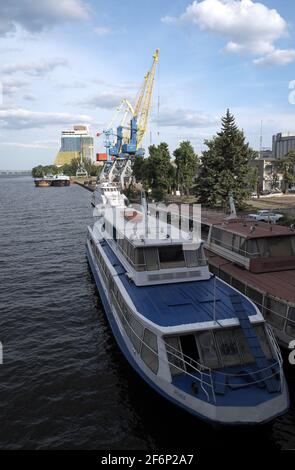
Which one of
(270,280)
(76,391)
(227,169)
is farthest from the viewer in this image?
(227,169)

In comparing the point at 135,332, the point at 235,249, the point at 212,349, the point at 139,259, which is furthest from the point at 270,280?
the point at 135,332

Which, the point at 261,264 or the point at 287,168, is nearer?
the point at 261,264

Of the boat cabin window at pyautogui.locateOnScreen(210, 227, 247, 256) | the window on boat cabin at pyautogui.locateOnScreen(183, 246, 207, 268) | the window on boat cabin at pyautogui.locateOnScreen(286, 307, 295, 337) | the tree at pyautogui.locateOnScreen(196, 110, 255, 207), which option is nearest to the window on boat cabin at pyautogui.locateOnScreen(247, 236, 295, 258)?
the boat cabin window at pyautogui.locateOnScreen(210, 227, 247, 256)

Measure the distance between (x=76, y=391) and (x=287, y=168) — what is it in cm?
9172

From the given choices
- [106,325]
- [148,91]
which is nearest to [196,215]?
[106,325]

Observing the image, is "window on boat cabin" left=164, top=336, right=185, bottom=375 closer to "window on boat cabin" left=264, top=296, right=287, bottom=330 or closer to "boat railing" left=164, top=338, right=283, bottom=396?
"boat railing" left=164, top=338, right=283, bottom=396

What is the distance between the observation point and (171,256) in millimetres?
21234

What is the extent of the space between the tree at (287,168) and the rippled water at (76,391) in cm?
7559

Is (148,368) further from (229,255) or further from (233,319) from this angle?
(229,255)

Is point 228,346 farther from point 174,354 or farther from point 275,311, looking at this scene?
point 275,311

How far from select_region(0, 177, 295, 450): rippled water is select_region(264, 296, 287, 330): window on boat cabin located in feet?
8.16

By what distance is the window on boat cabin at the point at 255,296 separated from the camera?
21.2 meters

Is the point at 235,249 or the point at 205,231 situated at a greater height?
the point at 205,231
